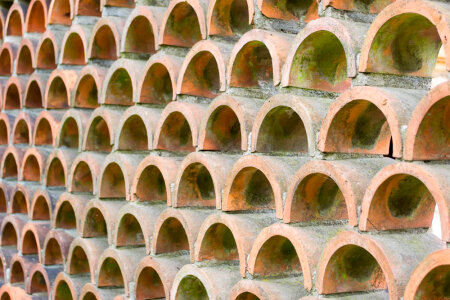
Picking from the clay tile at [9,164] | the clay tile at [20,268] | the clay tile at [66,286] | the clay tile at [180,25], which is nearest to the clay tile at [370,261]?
the clay tile at [180,25]

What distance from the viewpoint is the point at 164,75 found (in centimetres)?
237

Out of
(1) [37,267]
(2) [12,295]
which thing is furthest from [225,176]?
(2) [12,295]

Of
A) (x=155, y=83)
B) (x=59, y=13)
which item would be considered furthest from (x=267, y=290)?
(x=59, y=13)

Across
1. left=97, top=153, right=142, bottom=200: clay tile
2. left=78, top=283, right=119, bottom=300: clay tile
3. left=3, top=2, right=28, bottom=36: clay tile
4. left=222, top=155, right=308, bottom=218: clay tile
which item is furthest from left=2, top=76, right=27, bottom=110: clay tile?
left=222, top=155, right=308, bottom=218: clay tile

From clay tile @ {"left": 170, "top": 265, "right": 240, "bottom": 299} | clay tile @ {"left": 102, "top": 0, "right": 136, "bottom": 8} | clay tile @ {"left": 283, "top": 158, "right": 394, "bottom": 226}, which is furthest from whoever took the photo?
clay tile @ {"left": 102, "top": 0, "right": 136, "bottom": 8}

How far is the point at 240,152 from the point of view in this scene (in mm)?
1999

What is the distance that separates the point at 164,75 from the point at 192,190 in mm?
506

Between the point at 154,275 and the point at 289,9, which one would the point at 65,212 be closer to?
the point at 154,275

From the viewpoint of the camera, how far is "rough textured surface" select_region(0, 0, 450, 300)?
4.50 feet

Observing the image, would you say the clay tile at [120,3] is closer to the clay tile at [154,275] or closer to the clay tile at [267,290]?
the clay tile at [154,275]

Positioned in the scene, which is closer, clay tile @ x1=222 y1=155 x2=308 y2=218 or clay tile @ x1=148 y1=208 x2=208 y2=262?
clay tile @ x1=222 y1=155 x2=308 y2=218

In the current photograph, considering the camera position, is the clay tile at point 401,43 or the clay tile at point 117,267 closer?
the clay tile at point 401,43

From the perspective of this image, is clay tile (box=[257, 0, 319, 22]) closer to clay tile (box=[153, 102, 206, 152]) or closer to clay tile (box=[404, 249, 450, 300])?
clay tile (box=[153, 102, 206, 152])

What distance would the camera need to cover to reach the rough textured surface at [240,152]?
1.37 metres
